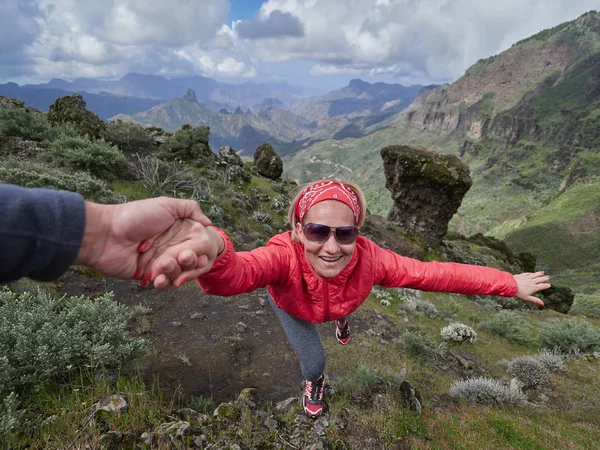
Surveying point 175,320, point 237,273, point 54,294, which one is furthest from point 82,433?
point 54,294

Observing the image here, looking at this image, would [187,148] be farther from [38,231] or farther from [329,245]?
[38,231]

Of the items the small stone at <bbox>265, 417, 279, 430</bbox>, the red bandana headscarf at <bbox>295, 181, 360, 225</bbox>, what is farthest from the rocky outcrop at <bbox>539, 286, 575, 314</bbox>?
the red bandana headscarf at <bbox>295, 181, 360, 225</bbox>

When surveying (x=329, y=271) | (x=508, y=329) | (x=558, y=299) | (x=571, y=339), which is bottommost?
(x=558, y=299)

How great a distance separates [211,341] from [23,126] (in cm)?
1348

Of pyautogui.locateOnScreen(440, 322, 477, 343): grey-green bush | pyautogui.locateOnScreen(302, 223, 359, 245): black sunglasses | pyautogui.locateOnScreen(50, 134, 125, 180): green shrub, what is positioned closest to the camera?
pyautogui.locateOnScreen(302, 223, 359, 245): black sunglasses

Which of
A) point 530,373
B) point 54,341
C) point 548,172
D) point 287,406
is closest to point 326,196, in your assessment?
point 287,406

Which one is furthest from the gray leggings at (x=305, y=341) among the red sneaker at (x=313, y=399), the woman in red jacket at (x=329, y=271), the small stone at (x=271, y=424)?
the small stone at (x=271, y=424)

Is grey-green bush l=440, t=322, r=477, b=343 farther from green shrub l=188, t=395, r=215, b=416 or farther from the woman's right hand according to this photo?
the woman's right hand

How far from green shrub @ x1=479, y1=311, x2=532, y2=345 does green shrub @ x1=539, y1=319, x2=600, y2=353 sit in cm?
97

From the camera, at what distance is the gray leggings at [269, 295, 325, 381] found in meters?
3.51

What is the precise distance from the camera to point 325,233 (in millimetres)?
2771

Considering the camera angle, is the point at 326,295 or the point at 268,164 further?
the point at 268,164

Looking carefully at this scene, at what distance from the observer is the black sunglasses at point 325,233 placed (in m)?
2.76

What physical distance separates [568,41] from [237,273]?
266 meters
